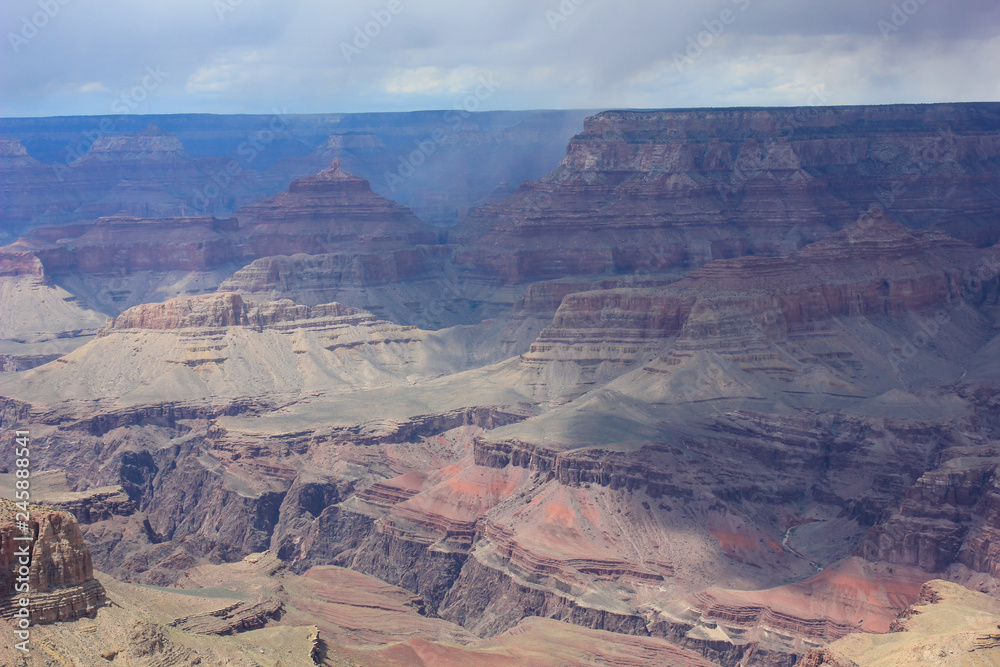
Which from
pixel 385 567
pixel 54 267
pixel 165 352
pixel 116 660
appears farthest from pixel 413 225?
pixel 116 660

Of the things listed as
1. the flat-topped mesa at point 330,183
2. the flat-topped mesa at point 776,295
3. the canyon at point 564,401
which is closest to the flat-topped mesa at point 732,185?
the canyon at point 564,401

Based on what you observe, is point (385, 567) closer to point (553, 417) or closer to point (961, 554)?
point (553, 417)

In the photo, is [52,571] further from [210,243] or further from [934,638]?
[210,243]

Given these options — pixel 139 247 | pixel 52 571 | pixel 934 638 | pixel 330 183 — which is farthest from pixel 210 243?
pixel 52 571

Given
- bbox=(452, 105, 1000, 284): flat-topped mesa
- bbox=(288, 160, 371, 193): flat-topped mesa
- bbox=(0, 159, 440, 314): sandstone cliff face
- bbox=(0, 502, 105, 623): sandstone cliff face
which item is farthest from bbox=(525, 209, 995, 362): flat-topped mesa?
bbox=(0, 502, 105, 623): sandstone cliff face

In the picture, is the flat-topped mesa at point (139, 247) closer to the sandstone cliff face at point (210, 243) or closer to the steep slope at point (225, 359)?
the sandstone cliff face at point (210, 243)

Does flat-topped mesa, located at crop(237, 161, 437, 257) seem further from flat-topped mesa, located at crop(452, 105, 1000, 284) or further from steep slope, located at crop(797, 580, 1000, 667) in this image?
steep slope, located at crop(797, 580, 1000, 667)
